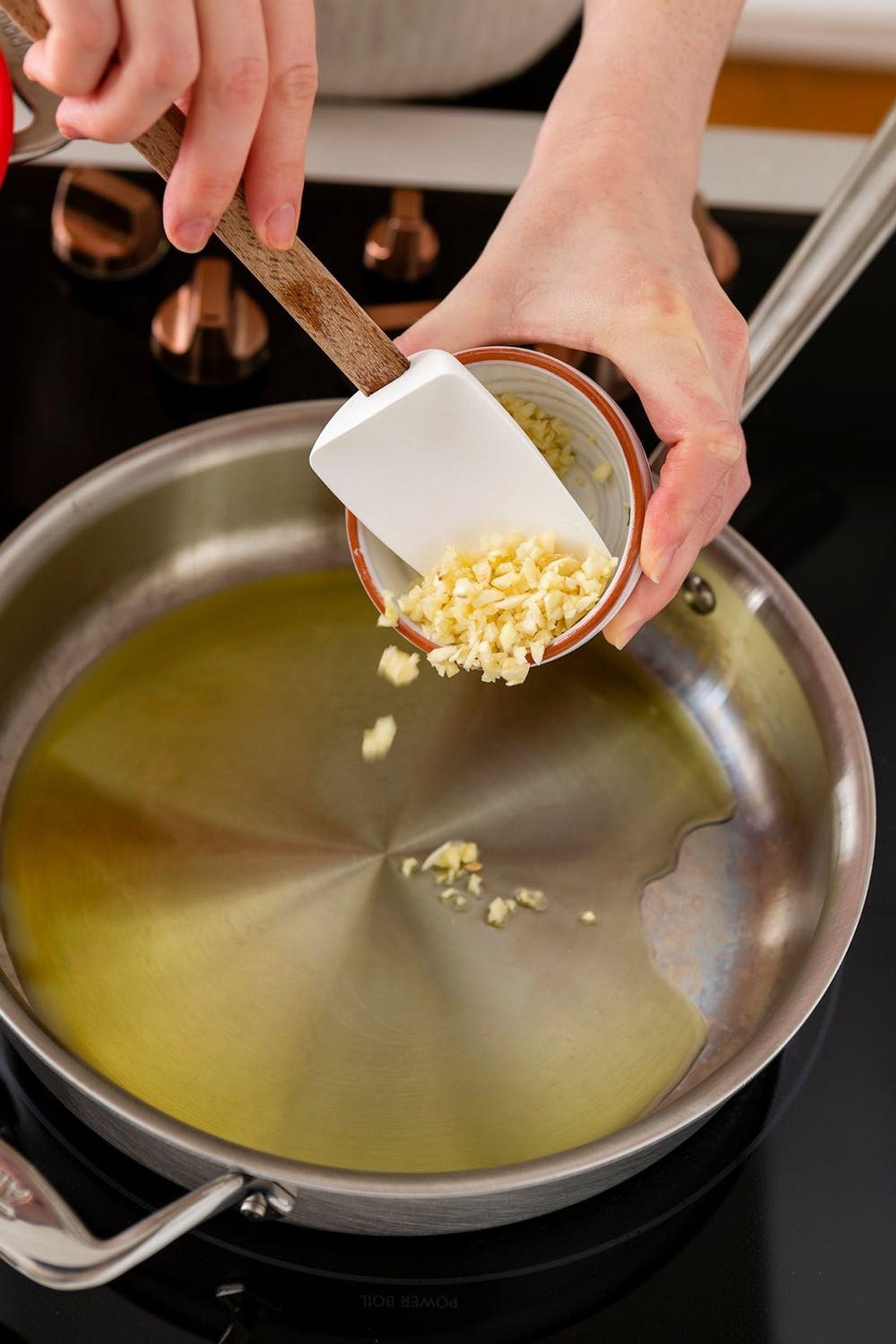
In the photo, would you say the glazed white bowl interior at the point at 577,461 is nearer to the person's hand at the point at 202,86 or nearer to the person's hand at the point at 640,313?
the person's hand at the point at 640,313

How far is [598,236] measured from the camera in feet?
2.15

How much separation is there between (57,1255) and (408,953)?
24 centimetres

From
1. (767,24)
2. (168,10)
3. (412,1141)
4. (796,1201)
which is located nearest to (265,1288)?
(412,1141)

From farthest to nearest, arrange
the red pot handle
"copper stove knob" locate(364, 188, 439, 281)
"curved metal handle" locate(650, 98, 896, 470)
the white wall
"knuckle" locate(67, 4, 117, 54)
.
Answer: the white wall < "copper stove knob" locate(364, 188, 439, 281) < "curved metal handle" locate(650, 98, 896, 470) < the red pot handle < "knuckle" locate(67, 4, 117, 54)

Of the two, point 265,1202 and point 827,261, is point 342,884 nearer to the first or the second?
point 265,1202

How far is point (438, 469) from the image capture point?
61 centimetres

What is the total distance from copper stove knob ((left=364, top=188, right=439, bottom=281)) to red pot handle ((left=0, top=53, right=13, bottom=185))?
0.30 m

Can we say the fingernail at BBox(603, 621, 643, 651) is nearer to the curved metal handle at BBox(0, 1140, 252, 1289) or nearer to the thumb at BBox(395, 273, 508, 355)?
the thumb at BBox(395, 273, 508, 355)

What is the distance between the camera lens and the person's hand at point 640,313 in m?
0.60

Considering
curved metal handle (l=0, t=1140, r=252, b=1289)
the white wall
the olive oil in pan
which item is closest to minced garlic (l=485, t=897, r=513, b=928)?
the olive oil in pan

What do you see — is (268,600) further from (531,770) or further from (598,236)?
(598,236)

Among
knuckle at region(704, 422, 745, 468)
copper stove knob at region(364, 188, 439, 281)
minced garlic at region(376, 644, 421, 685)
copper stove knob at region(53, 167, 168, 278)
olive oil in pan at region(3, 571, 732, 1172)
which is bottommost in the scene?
olive oil in pan at region(3, 571, 732, 1172)

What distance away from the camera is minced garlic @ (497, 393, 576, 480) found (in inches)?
→ 26.0

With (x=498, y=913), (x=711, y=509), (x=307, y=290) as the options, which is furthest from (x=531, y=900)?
(x=307, y=290)
